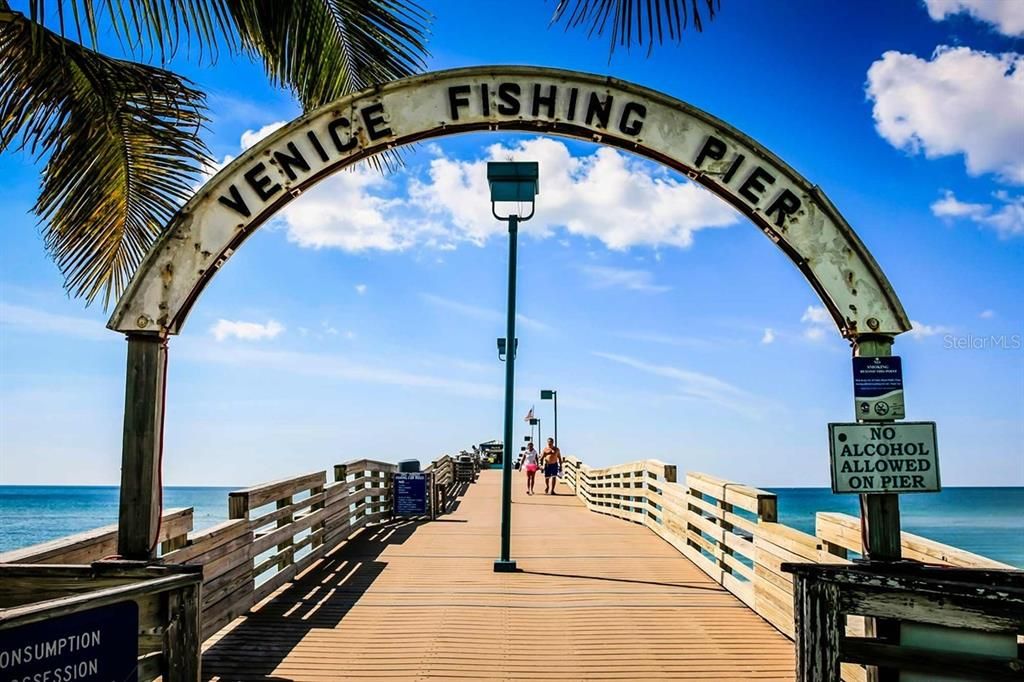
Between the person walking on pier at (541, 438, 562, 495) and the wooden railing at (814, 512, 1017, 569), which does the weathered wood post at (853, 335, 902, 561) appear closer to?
the wooden railing at (814, 512, 1017, 569)

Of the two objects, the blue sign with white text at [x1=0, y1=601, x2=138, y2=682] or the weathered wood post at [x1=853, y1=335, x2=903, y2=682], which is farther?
the weathered wood post at [x1=853, y1=335, x2=903, y2=682]

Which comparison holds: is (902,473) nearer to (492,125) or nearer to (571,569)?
(492,125)

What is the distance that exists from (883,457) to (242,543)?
5.40 m

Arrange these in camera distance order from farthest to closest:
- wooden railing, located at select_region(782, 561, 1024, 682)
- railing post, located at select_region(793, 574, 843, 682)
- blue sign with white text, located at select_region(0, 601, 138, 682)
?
railing post, located at select_region(793, 574, 843, 682) → wooden railing, located at select_region(782, 561, 1024, 682) → blue sign with white text, located at select_region(0, 601, 138, 682)

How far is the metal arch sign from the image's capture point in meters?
5.12

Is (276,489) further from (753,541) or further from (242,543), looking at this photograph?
(753,541)

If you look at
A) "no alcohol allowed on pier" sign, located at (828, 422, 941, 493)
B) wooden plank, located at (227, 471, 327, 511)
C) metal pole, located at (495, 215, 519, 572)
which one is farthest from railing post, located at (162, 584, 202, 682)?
metal pole, located at (495, 215, 519, 572)

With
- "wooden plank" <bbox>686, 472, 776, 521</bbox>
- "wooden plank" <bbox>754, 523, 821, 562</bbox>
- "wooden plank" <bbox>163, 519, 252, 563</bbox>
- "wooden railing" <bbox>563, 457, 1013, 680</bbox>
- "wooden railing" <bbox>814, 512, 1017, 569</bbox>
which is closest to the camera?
"wooden railing" <bbox>814, 512, 1017, 569</bbox>

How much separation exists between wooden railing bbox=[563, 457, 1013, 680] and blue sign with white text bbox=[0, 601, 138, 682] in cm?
341

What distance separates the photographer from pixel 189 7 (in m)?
6.57

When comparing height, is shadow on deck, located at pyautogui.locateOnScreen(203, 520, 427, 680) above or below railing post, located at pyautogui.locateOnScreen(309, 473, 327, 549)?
below

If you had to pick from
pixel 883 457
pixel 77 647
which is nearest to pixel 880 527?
pixel 883 457

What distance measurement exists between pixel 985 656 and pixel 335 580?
6813 millimetres

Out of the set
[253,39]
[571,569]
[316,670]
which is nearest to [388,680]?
[316,670]
